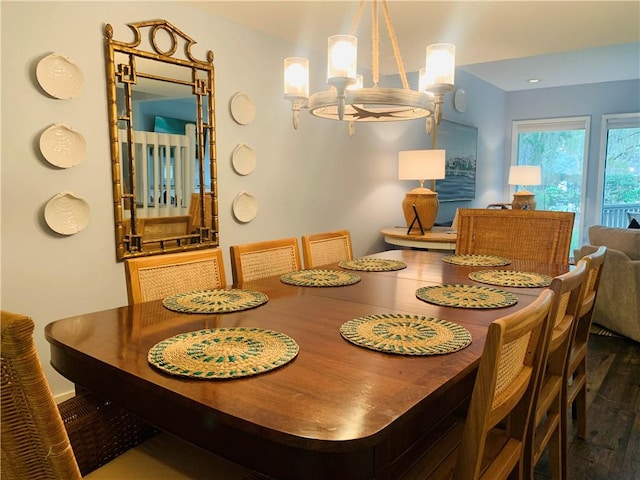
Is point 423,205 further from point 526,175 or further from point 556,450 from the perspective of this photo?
point 556,450

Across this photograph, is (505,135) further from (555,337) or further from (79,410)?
(79,410)

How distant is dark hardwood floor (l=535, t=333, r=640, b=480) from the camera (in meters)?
2.02

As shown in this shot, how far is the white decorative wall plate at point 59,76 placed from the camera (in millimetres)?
2197

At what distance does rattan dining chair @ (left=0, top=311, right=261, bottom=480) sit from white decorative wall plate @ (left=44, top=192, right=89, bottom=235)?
1224mm

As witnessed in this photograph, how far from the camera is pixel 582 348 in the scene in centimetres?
205

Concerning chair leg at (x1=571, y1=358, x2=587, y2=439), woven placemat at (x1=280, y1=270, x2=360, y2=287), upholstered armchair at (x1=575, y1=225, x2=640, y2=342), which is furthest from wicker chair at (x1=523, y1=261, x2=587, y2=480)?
upholstered armchair at (x1=575, y1=225, x2=640, y2=342)

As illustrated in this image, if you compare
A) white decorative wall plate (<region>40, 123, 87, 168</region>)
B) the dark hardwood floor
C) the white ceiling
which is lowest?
the dark hardwood floor

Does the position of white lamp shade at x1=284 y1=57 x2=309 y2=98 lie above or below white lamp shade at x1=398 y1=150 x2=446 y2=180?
above

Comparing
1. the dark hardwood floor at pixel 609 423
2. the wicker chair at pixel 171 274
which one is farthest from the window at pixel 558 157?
the wicker chair at pixel 171 274

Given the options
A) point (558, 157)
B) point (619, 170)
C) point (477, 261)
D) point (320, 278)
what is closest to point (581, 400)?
point (477, 261)

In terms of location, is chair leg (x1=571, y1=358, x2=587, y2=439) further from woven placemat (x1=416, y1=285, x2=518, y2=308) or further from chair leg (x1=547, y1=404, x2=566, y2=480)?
woven placemat (x1=416, y1=285, x2=518, y2=308)

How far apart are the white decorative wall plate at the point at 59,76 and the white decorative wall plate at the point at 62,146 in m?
0.16

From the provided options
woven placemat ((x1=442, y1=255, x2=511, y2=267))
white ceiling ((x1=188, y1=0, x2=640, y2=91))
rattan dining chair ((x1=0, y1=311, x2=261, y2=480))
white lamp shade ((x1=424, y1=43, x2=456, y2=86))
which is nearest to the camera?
rattan dining chair ((x1=0, y1=311, x2=261, y2=480))

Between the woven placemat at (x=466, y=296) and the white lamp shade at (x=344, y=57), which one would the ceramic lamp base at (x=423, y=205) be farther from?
the white lamp shade at (x=344, y=57)
